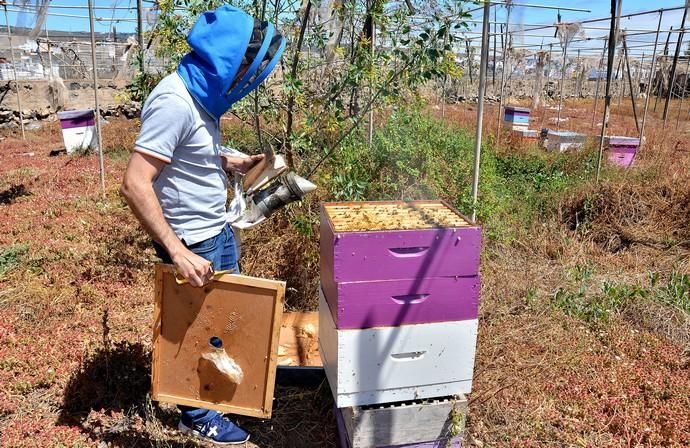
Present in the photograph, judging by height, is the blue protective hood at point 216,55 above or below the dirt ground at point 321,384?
above

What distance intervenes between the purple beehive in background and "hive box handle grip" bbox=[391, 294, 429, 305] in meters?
5.81

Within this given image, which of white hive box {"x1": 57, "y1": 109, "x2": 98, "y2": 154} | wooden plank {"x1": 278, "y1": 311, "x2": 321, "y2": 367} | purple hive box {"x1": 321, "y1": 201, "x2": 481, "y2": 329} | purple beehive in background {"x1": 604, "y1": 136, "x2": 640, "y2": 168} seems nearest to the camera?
purple hive box {"x1": 321, "y1": 201, "x2": 481, "y2": 329}

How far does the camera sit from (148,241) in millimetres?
4805

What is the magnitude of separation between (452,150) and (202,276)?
4.27m

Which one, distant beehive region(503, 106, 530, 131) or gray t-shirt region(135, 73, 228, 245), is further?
distant beehive region(503, 106, 530, 131)

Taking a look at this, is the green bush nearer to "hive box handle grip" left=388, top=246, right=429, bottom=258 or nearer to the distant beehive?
"hive box handle grip" left=388, top=246, right=429, bottom=258

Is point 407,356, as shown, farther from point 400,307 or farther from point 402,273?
point 402,273

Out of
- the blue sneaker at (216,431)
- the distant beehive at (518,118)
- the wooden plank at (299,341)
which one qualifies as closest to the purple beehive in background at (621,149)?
the distant beehive at (518,118)

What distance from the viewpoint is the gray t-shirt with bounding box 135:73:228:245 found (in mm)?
1843

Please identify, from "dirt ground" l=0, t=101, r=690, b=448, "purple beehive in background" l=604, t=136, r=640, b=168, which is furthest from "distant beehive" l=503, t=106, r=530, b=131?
"dirt ground" l=0, t=101, r=690, b=448

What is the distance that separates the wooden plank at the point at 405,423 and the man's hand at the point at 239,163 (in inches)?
48.8

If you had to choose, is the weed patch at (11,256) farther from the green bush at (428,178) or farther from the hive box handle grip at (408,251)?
the hive box handle grip at (408,251)

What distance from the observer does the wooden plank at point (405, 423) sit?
6.96ft

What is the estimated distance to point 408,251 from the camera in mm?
2070
